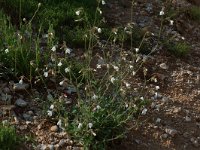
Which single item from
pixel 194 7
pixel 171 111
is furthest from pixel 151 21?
pixel 171 111

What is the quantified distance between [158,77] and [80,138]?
2.28m

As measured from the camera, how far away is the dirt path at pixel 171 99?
20.6 ft

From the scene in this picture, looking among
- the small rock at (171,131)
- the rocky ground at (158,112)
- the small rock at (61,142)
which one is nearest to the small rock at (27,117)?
the rocky ground at (158,112)

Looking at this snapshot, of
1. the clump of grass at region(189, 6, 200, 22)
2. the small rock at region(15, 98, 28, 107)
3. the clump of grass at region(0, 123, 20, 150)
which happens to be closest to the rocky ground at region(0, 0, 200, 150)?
the small rock at region(15, 98, 28, 107)

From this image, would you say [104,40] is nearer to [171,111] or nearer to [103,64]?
[103,64]

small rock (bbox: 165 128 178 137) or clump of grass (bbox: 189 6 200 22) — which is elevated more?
clump of grass (bbox: 189 6 200 22)

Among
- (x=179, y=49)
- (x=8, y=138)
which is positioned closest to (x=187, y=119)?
(x=179, y=49)

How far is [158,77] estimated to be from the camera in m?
7.53

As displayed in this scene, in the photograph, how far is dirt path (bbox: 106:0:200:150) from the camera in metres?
6.29

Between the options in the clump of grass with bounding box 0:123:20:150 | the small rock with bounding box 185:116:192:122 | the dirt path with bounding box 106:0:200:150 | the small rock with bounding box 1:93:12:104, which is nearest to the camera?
the clump of grass with bounding box 0:123:20:150

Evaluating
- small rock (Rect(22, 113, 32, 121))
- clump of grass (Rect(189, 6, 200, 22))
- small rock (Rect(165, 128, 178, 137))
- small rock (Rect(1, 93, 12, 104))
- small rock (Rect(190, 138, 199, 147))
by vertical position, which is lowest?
small rock (Rect(190, 138, 199, 147))

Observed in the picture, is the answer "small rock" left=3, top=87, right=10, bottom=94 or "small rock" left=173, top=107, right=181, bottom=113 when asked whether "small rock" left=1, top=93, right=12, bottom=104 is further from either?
"small rock" left=173, top=107, right=181, bottom=113

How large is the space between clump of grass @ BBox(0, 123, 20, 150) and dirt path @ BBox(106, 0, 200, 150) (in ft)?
4.08

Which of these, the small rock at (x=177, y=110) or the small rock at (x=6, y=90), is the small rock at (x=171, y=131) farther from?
the small rock at (x=6, y=90)
